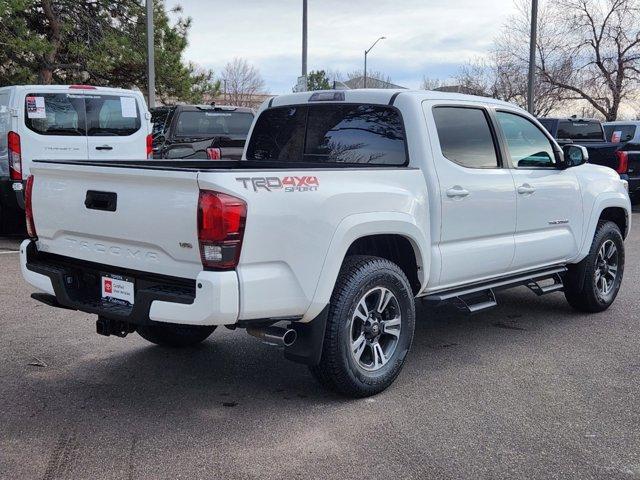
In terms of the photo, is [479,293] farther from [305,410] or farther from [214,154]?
[214,154]

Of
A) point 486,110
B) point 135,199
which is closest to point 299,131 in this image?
point 486,110

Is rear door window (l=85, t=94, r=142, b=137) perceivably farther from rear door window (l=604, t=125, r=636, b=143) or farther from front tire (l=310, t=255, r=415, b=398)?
rear door window (l=604, t=125, r=636, b=143)

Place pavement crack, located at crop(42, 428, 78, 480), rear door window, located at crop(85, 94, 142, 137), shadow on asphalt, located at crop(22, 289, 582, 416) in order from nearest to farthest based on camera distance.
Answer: pavement crack, located at crop(42, 428, 78, 480) < shadow on asphalt, located at crop(22, 289, 582, 416) < rear door window, located at crop(85, 94, 142, 137)

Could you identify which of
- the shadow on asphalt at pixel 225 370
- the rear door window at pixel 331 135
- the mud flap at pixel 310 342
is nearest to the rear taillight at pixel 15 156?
the shadow on asphalt at pixel 225 370

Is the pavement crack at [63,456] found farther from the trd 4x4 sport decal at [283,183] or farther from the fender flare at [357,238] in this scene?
the trd 4x4 sport decal at [283,183]

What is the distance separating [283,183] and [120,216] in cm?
94

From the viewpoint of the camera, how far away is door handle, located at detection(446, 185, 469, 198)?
4.82 metres

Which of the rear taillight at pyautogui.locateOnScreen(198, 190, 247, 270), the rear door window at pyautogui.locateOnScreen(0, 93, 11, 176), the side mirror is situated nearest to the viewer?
the rear taillight at pyautogui.locateOnScreen(198, 190, 247, 270)

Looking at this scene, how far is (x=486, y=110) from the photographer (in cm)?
550

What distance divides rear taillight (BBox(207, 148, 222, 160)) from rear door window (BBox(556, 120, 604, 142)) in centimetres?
817

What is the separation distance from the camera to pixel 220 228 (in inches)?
137

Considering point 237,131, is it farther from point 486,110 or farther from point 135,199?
point 135,199

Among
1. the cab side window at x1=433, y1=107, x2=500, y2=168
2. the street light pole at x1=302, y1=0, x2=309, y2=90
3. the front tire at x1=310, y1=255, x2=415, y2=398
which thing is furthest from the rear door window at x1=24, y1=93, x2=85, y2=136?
the street light pole at x1=302, y1=0, x2=309, y2=90

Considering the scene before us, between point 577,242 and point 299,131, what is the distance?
270 centimetres
